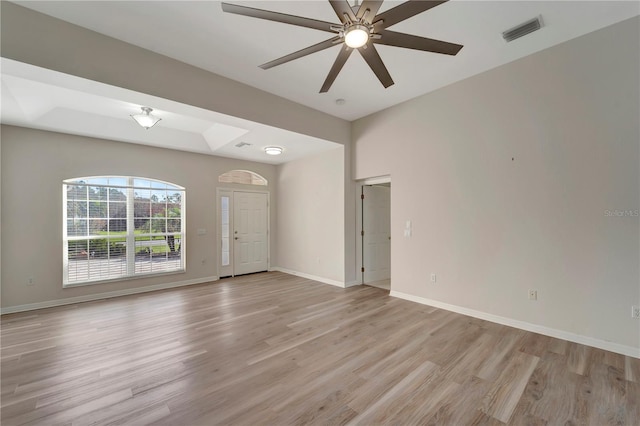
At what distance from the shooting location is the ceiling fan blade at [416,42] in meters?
2.01

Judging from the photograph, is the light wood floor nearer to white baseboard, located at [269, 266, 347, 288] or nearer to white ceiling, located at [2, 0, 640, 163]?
white baseboard, located at [269, 266, 347, 288]

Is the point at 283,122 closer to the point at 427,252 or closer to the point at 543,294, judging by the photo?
the point at 427,252

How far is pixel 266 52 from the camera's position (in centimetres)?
311

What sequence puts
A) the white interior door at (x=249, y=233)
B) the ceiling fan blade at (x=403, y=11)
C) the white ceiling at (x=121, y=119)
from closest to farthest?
1. the ceiling fan blade at (x=403, y=11)
2. the white ceiling at (x=121, y=119)
3. the white interior door at (x=249, y=233)

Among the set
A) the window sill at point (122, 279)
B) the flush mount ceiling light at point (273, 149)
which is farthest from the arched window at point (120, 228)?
the flush mount ceiling light at point (273, 149)

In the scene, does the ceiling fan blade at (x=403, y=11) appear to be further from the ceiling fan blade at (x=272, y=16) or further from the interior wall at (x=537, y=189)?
the interior wall at (x=537, y=189)

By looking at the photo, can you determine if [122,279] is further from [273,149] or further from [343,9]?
[343,9]

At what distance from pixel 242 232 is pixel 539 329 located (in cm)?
582

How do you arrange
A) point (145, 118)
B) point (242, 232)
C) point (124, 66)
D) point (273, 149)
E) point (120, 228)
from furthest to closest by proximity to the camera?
point (242, 232) → point (273, 149) → point (120, 228) → point (145, 118) → point (124, 66)

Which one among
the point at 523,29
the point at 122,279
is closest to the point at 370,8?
the point at 523,29

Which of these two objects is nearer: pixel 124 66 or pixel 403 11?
pixel 403 11

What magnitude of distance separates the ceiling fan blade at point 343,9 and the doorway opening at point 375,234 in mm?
3614

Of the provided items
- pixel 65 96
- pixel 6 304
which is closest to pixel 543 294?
pixel 65 96

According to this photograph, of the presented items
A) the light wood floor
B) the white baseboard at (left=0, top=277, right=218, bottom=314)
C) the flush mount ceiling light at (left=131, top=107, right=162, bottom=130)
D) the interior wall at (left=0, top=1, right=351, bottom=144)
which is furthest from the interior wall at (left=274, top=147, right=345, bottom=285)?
the flush mount ceiling light at (left=131, top=107, right=162, bottom=130)
